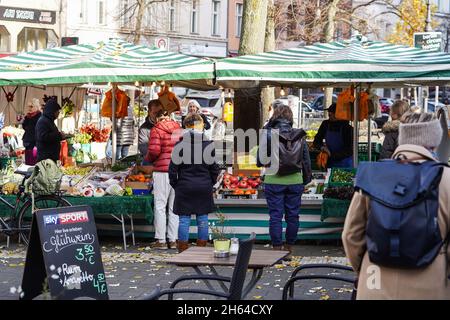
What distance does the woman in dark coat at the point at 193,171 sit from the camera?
10.8m

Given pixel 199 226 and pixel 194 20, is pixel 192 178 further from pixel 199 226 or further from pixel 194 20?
pixel 194 20

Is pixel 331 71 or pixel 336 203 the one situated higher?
pixel 331 71

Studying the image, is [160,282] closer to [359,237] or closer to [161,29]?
[359,237]

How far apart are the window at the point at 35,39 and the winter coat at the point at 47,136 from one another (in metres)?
26.1

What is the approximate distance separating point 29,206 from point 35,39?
28587 millimetres

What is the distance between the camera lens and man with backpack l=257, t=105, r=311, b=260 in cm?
1092

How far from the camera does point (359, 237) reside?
485cm

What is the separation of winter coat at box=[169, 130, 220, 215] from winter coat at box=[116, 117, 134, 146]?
802 centimetres

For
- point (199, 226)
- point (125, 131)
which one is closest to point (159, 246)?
point (199, 226)

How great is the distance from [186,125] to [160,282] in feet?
6.38

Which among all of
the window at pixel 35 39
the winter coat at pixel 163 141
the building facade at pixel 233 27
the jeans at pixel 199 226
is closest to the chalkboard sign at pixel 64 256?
A: the jeans at pixel 199 226

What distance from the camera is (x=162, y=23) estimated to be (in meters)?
50.7
